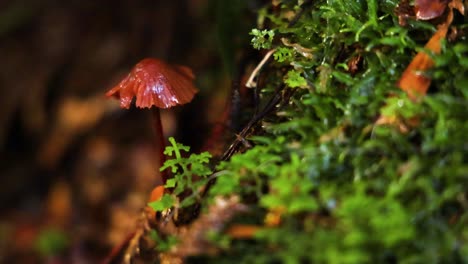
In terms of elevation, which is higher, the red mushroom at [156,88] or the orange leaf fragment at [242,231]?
the red mushroom at [156,88]

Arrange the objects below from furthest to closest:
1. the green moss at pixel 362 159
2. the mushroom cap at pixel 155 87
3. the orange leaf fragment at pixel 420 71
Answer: the mushroom cap at pixel 155 87 < the orange leaf fragment at pixel 420 71 < the green moss at pixel 362 159

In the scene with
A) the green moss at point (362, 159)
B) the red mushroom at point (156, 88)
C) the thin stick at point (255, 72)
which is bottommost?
the green moss at point (362, 159)

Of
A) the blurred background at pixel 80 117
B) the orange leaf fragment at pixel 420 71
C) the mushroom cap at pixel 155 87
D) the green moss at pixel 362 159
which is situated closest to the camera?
the green moss at pixel 362 159

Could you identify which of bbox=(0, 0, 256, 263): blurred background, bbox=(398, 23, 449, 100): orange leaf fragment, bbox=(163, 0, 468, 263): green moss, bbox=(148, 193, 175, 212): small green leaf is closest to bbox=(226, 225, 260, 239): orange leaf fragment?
bbox=(163, 0, 468, 263): green moss

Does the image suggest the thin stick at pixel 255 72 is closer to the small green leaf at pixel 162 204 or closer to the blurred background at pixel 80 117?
the small green leaf at pixel 162 204

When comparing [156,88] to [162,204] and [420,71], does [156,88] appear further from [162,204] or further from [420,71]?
[420,71]

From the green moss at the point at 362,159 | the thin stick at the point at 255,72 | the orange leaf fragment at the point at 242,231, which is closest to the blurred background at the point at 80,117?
the thin stick at the point at 255,72

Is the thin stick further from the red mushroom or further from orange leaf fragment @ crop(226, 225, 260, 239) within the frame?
orange leaf fragment @ crop(226, 225, 260, 239)

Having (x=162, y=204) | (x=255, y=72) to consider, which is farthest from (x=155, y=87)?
(x=162, y=204)
